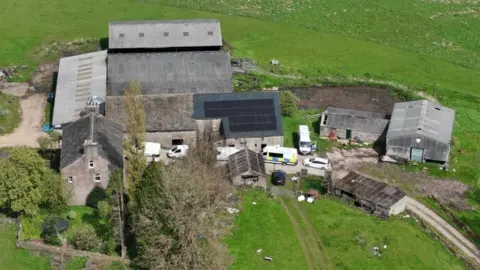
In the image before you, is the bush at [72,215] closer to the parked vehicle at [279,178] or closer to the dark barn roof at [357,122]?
the parked vehicle at [279,178]

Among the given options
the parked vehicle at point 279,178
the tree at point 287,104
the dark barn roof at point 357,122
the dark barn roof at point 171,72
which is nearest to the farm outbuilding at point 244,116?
the dark barn roof at point 171,72

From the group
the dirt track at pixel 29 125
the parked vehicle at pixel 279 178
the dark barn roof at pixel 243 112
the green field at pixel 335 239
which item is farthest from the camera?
the dirt track at pixel 29 125

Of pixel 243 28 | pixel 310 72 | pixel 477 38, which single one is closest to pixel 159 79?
pixel 310 72

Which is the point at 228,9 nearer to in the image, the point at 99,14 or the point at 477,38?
the point at 99,14

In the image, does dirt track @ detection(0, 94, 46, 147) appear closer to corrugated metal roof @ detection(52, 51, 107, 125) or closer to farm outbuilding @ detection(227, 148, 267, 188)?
corrugated metal roof @ detection(52, 51, 107, 125)

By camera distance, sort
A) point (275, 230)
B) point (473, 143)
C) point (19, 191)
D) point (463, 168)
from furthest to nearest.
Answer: point (473, 143), point (463, 168), point (275, 230), point (19, 191)

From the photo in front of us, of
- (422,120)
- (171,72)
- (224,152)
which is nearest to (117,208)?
(224,152)

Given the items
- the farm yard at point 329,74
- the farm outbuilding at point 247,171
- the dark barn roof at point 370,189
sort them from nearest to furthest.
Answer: the farm yard at point 329,74, the dark barn roof at point 370,189, the farm outbuilding at point 247,171
